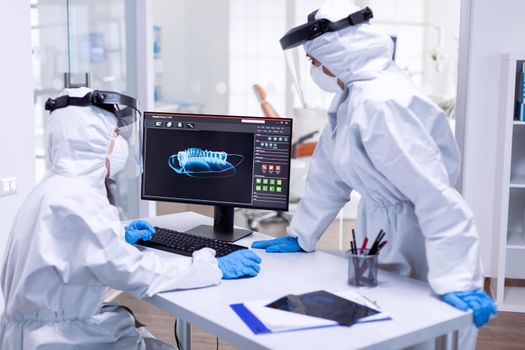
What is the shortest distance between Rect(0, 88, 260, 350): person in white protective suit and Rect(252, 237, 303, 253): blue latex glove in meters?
Answer: 0.25

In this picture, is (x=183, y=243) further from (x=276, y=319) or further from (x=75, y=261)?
(x=276, y=319)

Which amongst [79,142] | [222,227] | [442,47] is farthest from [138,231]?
[442,47]

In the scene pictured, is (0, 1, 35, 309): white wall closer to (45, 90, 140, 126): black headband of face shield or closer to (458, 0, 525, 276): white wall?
(45, 90, 140, 126): black headband of face shield

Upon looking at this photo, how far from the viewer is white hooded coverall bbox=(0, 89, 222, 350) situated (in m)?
1.68

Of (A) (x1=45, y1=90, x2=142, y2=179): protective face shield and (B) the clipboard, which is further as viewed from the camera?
(A) (x1=45, y1=90, x2=142, y2=179): protective face shield

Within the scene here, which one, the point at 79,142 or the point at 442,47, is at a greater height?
the point at 442,47

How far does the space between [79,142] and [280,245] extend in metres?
0.74

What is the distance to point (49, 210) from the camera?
1.69 meters

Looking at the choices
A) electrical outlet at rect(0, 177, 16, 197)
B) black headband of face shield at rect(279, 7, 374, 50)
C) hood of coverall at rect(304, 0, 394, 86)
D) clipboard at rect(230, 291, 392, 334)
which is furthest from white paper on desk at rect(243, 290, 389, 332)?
electrical outlet at rect(0, 177, 16, 197)

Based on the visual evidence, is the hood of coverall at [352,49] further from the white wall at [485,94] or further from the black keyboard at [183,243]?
the white wall at [485,94]

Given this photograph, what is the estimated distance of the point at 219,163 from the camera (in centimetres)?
243

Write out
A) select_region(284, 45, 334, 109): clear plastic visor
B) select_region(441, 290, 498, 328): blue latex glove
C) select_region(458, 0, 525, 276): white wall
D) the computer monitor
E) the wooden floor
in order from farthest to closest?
select_region(284, 45, 334, 109): clear plastic visor < select_region(458, 0, 525, 276): white wall < the wooden floor < the computer monitor < select_region(441, 290, 498, 328): blue latex glove

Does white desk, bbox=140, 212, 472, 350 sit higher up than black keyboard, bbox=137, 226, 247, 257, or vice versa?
black keyboard, bbox=137, 226, 247, 257

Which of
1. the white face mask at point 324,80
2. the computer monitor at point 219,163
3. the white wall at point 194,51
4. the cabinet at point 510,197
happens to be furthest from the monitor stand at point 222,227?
the white wall at point 194,51
